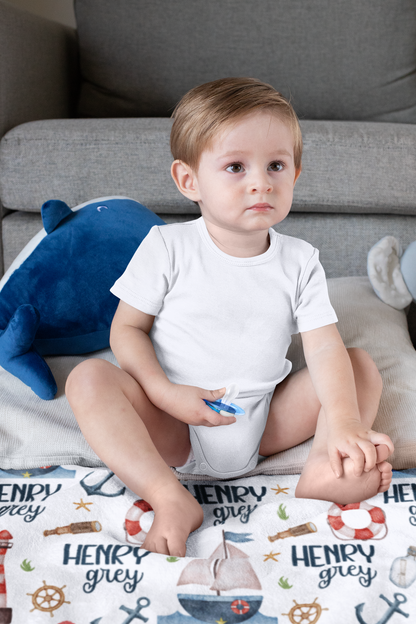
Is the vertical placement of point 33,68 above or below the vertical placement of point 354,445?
above

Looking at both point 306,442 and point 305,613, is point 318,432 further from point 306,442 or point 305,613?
point 305,613

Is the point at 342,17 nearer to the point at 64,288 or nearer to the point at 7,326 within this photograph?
the point at 64,288

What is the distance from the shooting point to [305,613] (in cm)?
51

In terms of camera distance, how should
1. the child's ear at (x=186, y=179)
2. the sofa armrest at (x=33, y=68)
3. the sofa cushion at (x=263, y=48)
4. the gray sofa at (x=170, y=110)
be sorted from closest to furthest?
the child's ear at (x=186, y=179) < the gray sofa at (x=170, y=110) < the sofa armrest at (x=33, y=68) < the sofa cushion at (x=263, y=48)

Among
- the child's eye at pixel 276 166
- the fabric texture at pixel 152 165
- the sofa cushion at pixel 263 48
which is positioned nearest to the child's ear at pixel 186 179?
the child's eye at pixel 276 166

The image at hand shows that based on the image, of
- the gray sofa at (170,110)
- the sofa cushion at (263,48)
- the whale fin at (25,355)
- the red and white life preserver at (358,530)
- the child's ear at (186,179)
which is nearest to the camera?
the red and white life preserver at (358,530)

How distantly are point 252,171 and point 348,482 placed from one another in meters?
0.39

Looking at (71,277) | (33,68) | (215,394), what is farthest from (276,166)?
(33,68)

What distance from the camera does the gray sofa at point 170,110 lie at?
122 centimetres

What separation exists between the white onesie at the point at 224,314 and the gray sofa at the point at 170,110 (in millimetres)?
93

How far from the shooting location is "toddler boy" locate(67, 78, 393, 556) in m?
0.67

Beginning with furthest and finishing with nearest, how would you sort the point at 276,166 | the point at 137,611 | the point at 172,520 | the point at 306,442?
the point at 306,442 < the point at 276,166 < the point at 172,520 < the point at 137,611

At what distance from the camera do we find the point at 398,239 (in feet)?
4.28

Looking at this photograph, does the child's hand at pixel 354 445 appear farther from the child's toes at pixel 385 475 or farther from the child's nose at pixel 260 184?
the child's nose at pixel 260 184
